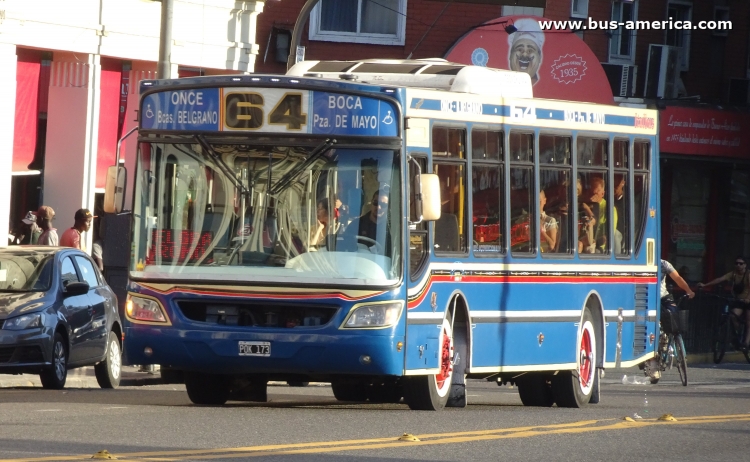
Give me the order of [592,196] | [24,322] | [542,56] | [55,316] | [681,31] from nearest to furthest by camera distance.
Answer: [24,322]
[55,316]
[592,196]
[542,56]
[681,31]

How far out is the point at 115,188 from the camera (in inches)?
554

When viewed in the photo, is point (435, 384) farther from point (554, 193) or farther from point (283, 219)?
point (554, 193)

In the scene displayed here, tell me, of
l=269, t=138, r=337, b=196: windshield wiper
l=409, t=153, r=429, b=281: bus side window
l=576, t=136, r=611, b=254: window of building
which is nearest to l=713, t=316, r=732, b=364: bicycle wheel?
l=576, t=136, r=611, b=254: window of building

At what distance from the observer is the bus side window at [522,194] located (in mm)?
15398

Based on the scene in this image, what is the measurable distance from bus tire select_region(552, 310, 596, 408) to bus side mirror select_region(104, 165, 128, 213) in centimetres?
488

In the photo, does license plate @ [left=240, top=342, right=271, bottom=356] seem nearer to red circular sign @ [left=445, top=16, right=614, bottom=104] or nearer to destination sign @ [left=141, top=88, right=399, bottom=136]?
destination sign @ [left=141, top=88, right=399, bottom=136]

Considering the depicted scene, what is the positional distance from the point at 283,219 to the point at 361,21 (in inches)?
756

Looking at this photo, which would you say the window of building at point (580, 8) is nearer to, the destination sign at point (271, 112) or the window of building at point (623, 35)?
the window of building at point (623, 35)

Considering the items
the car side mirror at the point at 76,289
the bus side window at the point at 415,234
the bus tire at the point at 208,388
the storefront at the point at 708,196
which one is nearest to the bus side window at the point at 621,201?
the bus side window at the point at 415,234

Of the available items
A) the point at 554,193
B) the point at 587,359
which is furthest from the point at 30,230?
the point at 554,193

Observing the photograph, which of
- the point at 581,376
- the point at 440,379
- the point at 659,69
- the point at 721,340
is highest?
the point at 659,69

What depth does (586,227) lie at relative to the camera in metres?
16.6

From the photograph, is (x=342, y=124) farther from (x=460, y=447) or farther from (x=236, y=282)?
(x=460, y=447)

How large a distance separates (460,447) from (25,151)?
43.8 ft
